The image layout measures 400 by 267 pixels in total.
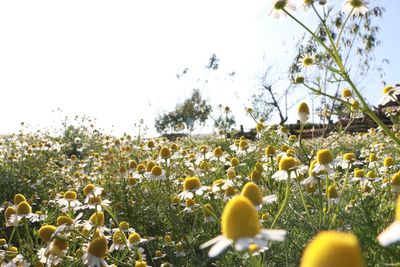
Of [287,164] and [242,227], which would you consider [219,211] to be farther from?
[242,227]

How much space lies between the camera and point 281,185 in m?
3.57

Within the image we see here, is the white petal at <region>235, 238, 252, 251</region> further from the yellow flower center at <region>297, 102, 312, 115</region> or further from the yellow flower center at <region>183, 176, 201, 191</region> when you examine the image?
the yellow flower center at <region>297, 102, 312, 115</region>

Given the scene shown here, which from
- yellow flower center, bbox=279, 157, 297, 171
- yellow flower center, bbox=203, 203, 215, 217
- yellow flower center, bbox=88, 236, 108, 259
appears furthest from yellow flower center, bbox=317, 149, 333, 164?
yellow flower center, bbox=88, 236, 108, 259

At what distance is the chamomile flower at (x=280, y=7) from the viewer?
110 inches

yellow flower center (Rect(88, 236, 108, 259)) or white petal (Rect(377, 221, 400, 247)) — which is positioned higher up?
white petal (Rect(377, 221, 400, 247))

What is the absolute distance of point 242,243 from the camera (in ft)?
3.38

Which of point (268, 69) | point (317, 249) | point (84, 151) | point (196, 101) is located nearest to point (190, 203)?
point (317, 249)

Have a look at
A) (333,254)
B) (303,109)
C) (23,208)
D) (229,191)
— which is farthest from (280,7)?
(333,254)

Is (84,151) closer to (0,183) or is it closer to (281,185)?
(0,183)

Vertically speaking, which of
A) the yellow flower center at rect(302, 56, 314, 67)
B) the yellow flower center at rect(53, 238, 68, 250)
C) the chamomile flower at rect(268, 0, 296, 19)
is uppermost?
the chamomile flower at rect(268, 0, 296, 19)

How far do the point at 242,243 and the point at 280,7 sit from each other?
6.80 ft

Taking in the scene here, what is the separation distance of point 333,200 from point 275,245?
408 mm

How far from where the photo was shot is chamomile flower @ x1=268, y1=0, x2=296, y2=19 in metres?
2.80

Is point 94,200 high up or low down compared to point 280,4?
down
